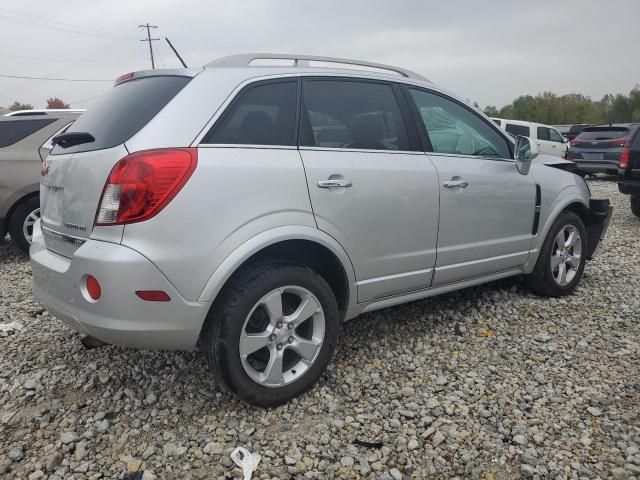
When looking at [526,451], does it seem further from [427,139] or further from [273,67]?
[273,67]

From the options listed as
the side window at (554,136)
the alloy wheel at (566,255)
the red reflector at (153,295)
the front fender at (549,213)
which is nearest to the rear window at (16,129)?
the red reflector at (153,295)

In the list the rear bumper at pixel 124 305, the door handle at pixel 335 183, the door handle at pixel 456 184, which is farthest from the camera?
the door handle at pixel 456 184

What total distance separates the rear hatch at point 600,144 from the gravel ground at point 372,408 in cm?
1076

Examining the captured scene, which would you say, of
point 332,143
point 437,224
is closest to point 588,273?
point 437,224

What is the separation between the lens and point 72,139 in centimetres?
271

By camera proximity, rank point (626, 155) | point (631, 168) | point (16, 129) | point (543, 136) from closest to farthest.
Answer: point (16, 129) < point (631, 168) < point (626, 155) < point (543, 136)

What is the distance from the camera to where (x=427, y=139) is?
3375mm

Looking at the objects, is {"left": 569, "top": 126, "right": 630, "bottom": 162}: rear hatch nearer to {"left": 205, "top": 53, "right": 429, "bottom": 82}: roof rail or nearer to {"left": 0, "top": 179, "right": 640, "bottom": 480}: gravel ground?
{"left": 0, "top": 179, "right": 640, "bottom": 480}: gravel ground

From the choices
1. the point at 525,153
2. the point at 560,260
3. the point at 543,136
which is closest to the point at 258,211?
the point at 525,153

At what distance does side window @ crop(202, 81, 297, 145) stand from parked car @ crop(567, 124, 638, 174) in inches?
485

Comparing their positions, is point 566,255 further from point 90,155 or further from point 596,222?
point 90,155

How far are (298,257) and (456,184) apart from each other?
1.22 m

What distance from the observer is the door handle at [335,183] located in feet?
8.91

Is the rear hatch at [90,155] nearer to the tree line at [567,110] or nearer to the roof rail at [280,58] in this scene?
the roof rail at [280,58]
